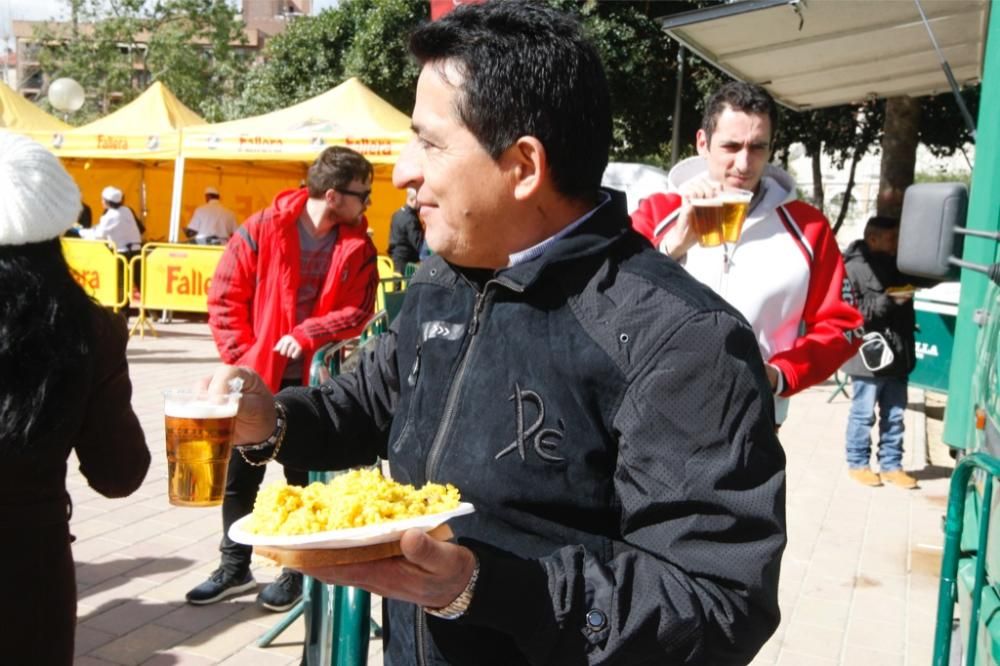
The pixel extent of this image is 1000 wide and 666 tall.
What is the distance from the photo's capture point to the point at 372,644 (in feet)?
14.9

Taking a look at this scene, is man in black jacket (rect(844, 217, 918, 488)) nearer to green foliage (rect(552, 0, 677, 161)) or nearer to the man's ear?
the man's ear

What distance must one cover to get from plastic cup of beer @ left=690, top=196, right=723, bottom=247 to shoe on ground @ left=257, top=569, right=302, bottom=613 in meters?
2.63

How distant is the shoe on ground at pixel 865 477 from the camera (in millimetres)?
7543

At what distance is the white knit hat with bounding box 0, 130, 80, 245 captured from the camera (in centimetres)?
237

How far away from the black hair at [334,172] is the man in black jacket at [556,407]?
3.10 meters

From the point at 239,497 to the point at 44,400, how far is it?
2.52 meters

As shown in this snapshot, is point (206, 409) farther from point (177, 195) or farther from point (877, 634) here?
point (177, 195)

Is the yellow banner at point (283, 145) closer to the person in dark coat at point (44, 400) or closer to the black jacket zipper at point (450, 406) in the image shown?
the person in dark coat at point (44, 400)

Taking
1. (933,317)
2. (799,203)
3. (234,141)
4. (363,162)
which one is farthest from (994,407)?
(234,141)

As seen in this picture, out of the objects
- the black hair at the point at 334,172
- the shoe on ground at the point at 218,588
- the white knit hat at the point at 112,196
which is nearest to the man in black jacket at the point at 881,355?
the black hair at the point at 334,172

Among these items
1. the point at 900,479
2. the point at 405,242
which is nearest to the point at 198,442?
the point at 900,479

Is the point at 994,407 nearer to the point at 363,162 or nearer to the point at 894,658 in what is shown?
the point at 894,658

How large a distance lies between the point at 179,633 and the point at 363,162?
2564mm

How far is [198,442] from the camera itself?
6.17 feet
